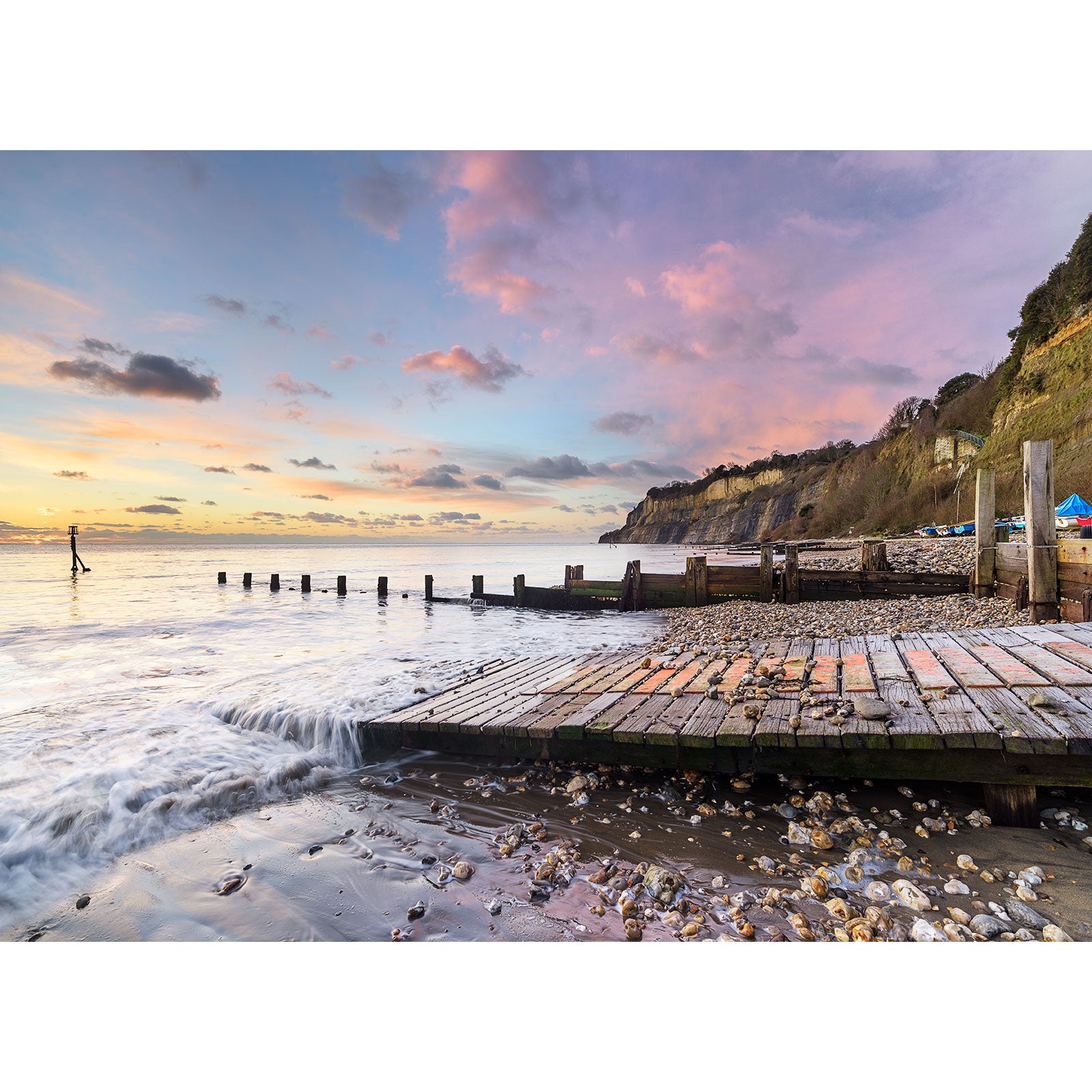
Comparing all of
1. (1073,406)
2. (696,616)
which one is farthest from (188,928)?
(1073,406)

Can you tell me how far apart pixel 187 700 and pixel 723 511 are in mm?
112861

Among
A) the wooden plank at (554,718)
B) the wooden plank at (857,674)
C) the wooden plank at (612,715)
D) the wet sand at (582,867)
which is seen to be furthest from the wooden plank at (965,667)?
the wooden plank at (554,718)

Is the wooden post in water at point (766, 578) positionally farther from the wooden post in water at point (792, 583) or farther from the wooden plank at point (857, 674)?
the wooden plank at point (857, 674)

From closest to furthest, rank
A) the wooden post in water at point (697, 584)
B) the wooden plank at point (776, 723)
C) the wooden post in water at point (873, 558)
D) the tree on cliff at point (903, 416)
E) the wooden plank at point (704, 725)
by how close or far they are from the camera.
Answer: the wooden plank at point (776, 723) → the wooden plank at point (704, 725) → the wooden post in water at point (873, 558) → the wooden post in water at point (697, 584) → the tree on cliff at point (903, 416)

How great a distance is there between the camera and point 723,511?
112 meters

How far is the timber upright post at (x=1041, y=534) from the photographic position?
7.88m

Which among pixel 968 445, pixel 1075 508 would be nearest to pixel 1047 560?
pixel 1075 508

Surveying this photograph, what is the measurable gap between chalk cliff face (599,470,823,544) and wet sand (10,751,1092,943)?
278 ft

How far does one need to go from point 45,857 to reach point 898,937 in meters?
5.24

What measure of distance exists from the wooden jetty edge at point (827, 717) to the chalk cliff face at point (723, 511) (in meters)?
82.6

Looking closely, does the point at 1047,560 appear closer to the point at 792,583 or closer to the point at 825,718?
the point at 792,583

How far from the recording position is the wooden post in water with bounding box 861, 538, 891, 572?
14.1 m

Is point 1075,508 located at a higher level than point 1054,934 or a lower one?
higher
